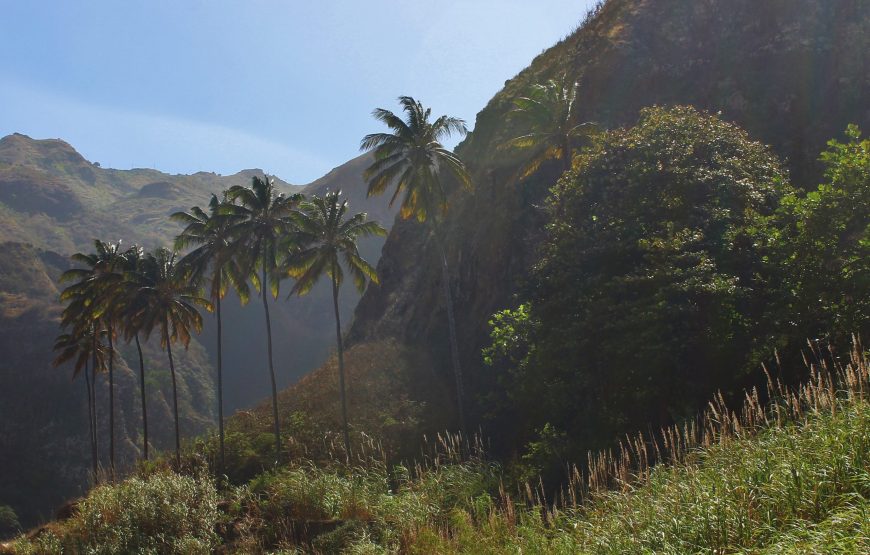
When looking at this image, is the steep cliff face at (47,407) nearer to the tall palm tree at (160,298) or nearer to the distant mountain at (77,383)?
the distant mountain at (77,383)

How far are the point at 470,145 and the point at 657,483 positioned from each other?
154 ft

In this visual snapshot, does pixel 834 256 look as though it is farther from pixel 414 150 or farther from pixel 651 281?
pixel 414 150

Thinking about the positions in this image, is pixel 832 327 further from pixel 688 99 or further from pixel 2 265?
pixel 2 265

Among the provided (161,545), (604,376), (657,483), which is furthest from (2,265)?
(657,483)

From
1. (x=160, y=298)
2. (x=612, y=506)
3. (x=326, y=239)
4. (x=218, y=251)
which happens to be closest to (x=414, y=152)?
(x=326, y=239)

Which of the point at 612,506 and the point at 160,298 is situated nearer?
the point at 612,506

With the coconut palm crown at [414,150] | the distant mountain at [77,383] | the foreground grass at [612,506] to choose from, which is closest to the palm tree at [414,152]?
the coconut palm crown at [414,150]

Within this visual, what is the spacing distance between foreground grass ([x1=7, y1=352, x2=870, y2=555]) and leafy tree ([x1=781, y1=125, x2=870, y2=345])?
2.90 metres

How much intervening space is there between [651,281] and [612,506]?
9573 mm

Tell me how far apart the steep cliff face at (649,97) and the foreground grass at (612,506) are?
20291mm

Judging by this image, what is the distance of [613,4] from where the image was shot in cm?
5272

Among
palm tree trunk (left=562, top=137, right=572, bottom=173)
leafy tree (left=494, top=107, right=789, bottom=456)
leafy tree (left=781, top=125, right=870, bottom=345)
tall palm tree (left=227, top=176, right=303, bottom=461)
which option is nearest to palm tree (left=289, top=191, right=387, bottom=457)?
tall palm tree (left=227, top=176, right=303, bottom=461)

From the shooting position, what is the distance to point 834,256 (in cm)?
1898

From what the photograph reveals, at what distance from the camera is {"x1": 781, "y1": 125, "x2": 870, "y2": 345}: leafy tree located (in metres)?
17.6
